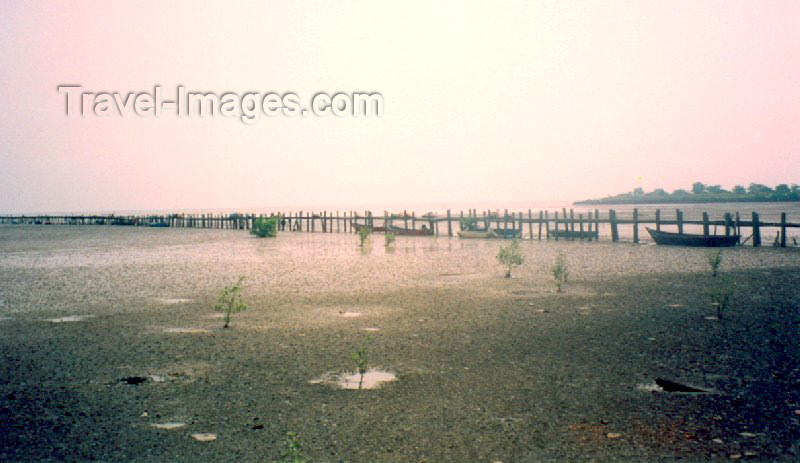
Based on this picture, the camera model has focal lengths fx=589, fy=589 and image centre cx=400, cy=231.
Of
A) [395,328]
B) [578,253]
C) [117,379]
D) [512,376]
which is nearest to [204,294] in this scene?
[395,328]

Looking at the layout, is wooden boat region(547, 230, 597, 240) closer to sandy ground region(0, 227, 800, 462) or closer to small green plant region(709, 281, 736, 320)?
sandy ground region(0, 227, 800, 462)

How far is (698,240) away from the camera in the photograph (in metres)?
29.4

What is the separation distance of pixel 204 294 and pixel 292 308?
3437mm

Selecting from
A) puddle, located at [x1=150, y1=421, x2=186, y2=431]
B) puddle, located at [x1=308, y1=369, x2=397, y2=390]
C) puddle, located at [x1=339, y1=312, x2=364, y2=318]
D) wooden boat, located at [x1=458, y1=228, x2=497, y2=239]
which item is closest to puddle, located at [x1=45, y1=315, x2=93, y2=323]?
puddle, located at [x1=339, y1=312, x2=364, y2=318]

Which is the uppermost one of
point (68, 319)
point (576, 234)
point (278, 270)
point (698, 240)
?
point (576, 234)

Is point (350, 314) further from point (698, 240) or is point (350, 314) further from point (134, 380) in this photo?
point (698, 240)

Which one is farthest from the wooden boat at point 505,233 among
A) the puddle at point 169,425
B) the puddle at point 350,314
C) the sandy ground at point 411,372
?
the puddle at point 169,425

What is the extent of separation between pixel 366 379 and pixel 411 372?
0.64m

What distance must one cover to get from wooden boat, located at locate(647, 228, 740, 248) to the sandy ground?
533 inches

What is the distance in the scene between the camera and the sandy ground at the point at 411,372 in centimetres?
536

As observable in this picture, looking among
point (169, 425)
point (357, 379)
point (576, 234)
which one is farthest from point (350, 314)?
point (576, 234)

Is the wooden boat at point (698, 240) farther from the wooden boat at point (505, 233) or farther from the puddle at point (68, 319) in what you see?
the puddle at point (68, 319)

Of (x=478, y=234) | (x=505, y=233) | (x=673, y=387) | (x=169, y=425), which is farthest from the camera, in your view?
(x=505, y=233)

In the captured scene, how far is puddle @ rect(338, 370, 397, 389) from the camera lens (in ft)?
23.3
